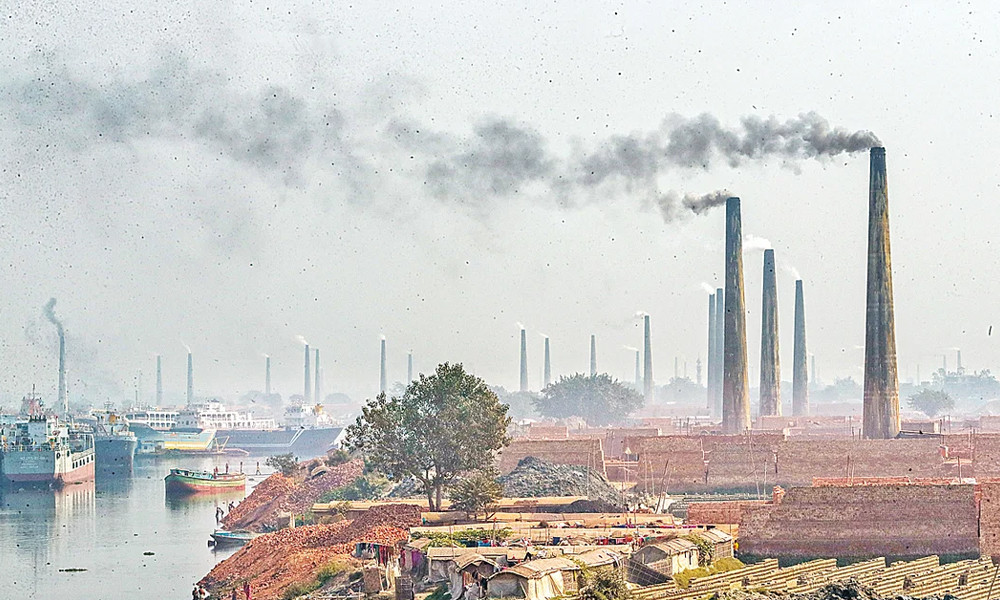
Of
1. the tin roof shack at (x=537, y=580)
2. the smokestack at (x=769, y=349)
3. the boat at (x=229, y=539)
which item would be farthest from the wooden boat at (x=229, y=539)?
the smokestack at (x=769, y=349)

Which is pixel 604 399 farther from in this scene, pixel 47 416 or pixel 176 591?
pixel 176 591

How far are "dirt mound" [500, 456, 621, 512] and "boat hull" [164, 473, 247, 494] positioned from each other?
33.1 metres

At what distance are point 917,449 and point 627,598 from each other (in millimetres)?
26101

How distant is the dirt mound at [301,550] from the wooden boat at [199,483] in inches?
1527

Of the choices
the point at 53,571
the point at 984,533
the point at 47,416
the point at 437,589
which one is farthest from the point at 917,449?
the point at 47,416

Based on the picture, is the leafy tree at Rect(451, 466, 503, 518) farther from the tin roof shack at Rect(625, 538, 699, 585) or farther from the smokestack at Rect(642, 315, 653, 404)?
the smokestack at Rect(642, 315, 653, 404)

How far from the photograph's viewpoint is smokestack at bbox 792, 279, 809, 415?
90.7m

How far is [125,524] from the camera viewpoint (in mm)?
61031

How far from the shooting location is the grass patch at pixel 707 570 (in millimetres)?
27172

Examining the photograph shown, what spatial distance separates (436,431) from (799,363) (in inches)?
2088

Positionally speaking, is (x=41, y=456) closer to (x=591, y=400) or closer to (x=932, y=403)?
(x=591, y=400)

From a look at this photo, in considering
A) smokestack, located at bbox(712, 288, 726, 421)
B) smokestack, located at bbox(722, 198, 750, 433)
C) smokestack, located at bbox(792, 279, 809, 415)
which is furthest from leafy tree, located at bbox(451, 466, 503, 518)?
smokestack, located at bbox(712, 288, 726, 421)

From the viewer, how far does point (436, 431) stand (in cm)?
4178

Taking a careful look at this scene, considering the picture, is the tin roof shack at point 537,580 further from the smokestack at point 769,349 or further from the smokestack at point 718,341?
the smokestack at point 718,341
